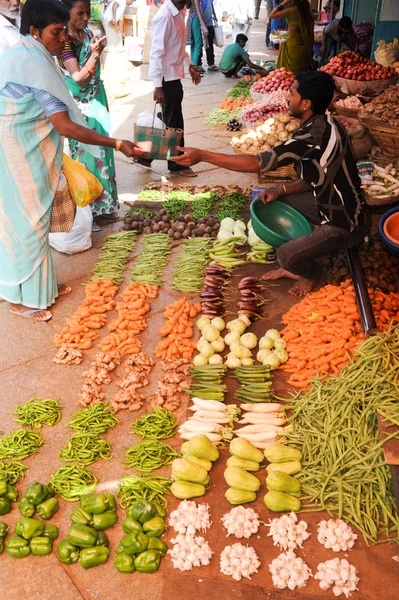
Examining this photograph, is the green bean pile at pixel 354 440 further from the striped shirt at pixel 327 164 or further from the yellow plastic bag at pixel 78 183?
the yellow plastic bag at pixel 78 183

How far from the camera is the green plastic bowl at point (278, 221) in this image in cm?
488

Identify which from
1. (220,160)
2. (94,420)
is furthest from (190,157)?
(94,420)

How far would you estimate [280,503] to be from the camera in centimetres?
285

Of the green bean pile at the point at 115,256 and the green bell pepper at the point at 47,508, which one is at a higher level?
the green bean pile at the point at 115,256

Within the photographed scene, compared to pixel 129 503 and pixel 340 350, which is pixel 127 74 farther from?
pixel 129 503

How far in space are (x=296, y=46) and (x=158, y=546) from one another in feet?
30.3

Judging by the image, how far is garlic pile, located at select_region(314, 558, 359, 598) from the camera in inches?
98.1

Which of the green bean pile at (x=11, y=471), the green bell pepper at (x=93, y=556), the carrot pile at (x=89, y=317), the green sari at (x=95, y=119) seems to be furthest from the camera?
the green sari at (x=95, y=119)

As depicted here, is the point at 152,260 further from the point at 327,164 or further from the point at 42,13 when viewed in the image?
the point at 42,13

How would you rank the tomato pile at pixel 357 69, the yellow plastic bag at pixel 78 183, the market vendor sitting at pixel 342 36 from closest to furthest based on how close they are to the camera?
the yellow plastic bag at pixel 78 183, the tomato pile at pixel 357 69, the market vendor sitting at pixel 342 36

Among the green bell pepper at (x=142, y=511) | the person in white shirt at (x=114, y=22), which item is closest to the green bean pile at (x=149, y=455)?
the green bell pepper at (x=142, y=511)

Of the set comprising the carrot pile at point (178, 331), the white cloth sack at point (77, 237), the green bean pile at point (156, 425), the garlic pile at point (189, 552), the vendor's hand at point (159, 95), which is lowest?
the garlic pile at point (189, 552)

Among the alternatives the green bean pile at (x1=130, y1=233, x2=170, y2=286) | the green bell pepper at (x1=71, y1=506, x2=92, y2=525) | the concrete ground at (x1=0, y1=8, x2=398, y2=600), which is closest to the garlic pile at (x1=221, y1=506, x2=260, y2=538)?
the concrete ground at (x1=0, y1=8, x2=398, y2=600)

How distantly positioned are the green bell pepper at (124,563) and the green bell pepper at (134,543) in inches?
1.1
